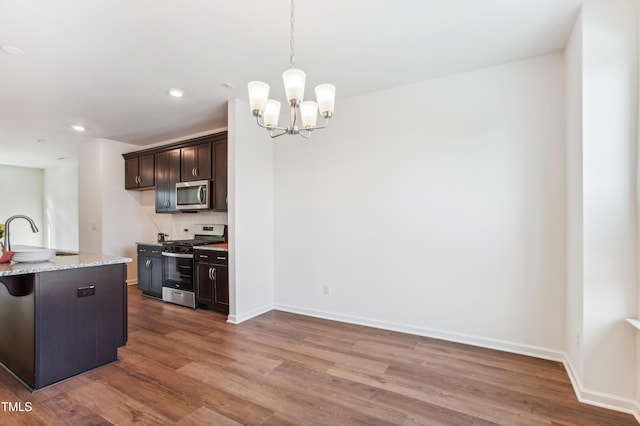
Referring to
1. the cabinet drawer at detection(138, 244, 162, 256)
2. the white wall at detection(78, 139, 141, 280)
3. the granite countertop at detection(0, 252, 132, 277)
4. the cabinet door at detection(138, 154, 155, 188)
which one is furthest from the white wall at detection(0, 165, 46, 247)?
the granite countertop at detection(0, 252, 132, 277)

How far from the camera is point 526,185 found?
2818mm

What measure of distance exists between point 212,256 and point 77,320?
1.72m

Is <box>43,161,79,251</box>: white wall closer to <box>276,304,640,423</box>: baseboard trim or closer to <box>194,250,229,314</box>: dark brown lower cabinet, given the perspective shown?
<box>194,250,229,314</box>: dark brown lower cabinet

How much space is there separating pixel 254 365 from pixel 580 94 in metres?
3.29

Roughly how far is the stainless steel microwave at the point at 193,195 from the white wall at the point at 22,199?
6127 millimetres

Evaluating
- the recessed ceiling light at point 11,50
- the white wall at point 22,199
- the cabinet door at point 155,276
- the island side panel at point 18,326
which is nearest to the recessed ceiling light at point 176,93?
the recessed ceiling light at point 11,50

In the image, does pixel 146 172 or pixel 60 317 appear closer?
pixel 60 317

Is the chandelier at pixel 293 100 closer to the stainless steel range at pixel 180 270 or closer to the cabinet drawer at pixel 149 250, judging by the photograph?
the stainless steel range at pixel 180 270

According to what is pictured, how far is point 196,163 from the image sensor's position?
15.2 ft

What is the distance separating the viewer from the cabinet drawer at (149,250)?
15.8 ft

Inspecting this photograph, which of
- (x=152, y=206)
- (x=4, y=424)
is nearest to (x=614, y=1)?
(x=4, y=424)

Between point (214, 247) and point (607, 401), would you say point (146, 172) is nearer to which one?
point (214, 247)

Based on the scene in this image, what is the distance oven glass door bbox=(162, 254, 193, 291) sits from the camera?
14.3ft

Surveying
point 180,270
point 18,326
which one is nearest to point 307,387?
point 18,326
